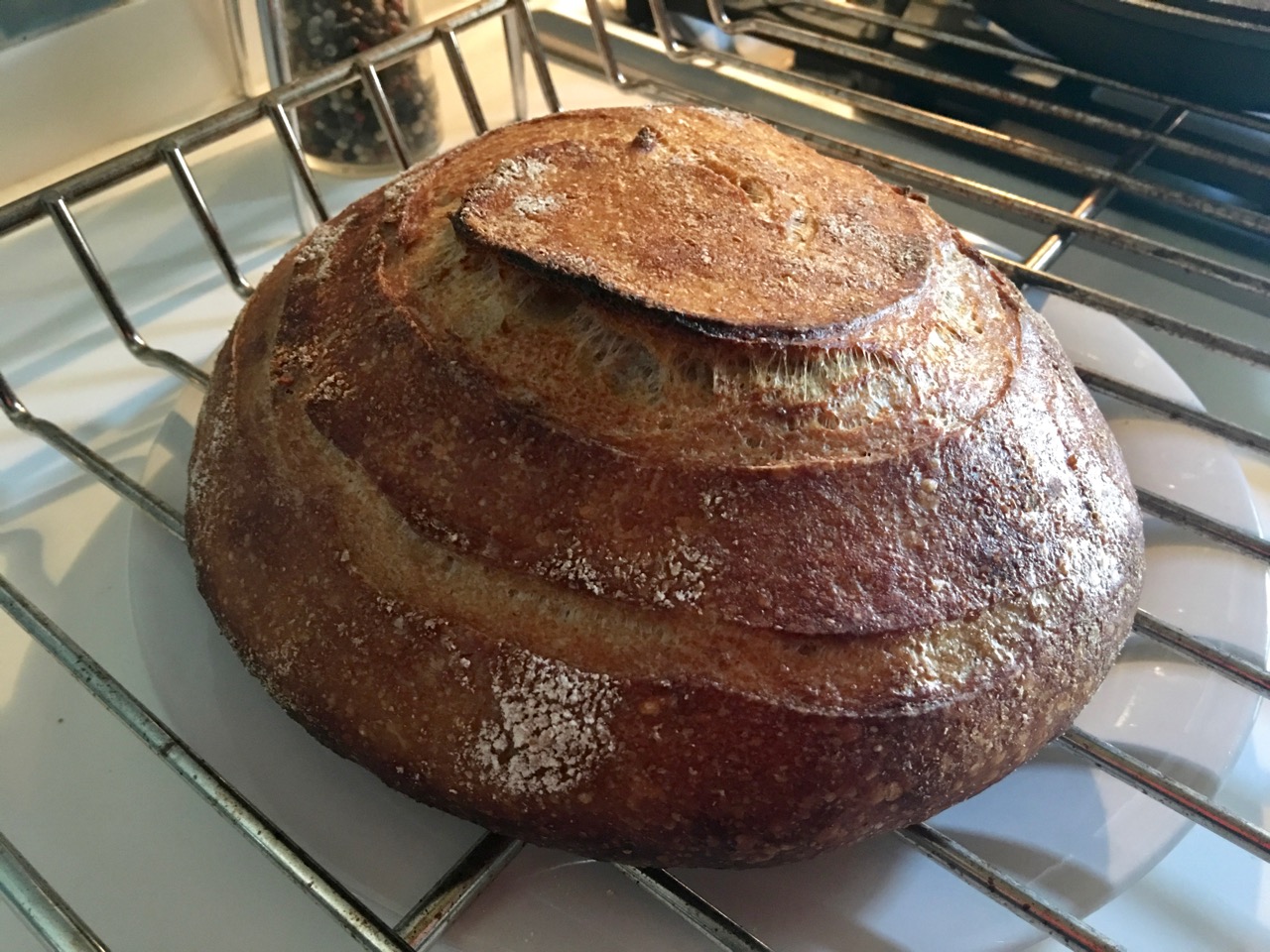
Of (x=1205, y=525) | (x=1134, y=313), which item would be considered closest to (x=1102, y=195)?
(x=1134, y=313)

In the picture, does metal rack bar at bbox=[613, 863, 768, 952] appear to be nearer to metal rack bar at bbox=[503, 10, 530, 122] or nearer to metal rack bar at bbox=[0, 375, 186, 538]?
metal rack bar at bbox=[0, 375, 186, 538]

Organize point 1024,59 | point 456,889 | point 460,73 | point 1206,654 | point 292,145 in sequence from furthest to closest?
point 1024,59 < point 460,73 < point 292,145 < point 1206,654 < point 456,889

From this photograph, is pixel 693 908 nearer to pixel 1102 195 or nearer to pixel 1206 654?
pixel 1206 654

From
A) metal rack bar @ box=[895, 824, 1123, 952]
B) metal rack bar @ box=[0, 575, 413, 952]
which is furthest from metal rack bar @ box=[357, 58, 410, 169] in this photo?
metal rack bar @ box=[895, 824, 1123, 952]

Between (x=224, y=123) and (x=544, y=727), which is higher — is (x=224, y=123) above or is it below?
above

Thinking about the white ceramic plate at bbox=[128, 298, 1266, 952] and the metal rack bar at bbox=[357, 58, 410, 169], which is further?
the metal rack bar at bbox=[357, 58, 410, 169]

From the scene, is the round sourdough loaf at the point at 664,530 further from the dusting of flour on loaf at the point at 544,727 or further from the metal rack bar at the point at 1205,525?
the metal rack bar at the point at 1205,525

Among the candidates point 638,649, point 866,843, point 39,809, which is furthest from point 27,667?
point 866,843

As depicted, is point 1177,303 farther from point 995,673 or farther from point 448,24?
point 448,24
